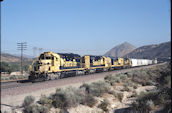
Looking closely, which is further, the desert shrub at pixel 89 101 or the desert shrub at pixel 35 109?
the desert shrub at pixel 89 101

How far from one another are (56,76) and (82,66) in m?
8.20

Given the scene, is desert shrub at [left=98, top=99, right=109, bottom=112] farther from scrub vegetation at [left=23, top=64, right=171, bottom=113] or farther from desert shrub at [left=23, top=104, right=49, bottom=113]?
desert shrub at [left=23, top=104, right=49, bottom=113]

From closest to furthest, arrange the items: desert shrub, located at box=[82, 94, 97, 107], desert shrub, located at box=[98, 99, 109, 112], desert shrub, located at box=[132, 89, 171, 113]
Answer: desert shrub, located at box=[132, 89, 171, 113] < desert shrub, located at box=[98, 99, 109, 112] < desert shrub, located at box=[82, 94, 97, 107]

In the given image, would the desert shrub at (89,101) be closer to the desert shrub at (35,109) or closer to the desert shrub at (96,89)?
the desert shrub at (96,89)

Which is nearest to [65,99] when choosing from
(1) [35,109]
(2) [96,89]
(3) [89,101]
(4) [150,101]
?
(3) [89,101]

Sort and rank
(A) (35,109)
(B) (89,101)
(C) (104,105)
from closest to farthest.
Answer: (A) (35,109)
(C) (104,105)
(B) (89,101)

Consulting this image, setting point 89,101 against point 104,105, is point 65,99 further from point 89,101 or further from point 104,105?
point 104,105

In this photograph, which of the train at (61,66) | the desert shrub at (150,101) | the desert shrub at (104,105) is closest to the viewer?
the desert shrub at (150,101)

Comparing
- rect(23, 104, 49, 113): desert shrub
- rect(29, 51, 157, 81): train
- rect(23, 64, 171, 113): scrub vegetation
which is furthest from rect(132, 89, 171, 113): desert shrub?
rect(29, 51, 157, 81): train

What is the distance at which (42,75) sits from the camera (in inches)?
957

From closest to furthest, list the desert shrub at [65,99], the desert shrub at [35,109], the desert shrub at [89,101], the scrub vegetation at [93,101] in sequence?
the desert shrub at [35,109] → the scrub vegetation at [93,101] → the desert shrub at [65,99] → the desert shrub at [89,101]

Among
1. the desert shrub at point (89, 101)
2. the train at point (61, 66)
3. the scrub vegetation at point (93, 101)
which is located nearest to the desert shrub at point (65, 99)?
the scrub vegetation at point (93, 101)

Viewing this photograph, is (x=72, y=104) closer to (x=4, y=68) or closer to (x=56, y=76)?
(x=56, y=76)

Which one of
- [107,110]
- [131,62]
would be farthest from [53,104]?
[131,62]
